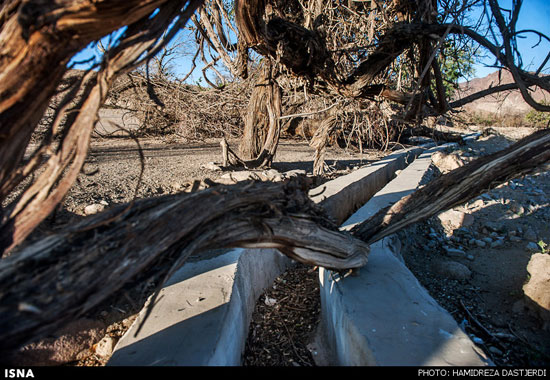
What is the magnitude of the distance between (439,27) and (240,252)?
275 centimetres

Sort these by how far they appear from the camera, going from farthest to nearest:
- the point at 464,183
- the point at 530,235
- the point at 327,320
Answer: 1. the point at 530,235
2. the point at 327,320
3. the point at 464,183

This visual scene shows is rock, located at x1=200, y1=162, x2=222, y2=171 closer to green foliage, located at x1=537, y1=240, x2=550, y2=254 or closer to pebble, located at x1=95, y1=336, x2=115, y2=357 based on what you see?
pebble, located at x1=95, y1=336, x2=115, y2=357

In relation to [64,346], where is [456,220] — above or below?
above

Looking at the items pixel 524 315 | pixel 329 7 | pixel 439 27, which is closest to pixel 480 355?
pixel 524 315

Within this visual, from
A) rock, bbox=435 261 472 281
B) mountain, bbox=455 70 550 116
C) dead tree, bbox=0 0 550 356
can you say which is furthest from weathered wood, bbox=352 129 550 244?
rock, bbox=435 261 472 281

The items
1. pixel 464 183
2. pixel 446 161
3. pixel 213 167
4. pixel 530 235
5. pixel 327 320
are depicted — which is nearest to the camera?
pixel 464 183

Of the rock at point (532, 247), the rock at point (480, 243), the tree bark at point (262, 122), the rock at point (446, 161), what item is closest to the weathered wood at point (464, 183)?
the rock at point (480, 243)

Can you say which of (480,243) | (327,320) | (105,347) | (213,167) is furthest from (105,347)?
(480,243)

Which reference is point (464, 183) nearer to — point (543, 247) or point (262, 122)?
point (543, 247)

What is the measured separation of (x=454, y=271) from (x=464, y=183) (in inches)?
55.7

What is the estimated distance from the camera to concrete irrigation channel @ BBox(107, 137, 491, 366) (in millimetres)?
1567

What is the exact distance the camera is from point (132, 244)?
1143 mm

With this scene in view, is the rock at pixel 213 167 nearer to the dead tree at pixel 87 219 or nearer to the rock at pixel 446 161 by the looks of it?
the dead tree at pixel 87 219

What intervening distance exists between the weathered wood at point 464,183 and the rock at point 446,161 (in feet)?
19.8
